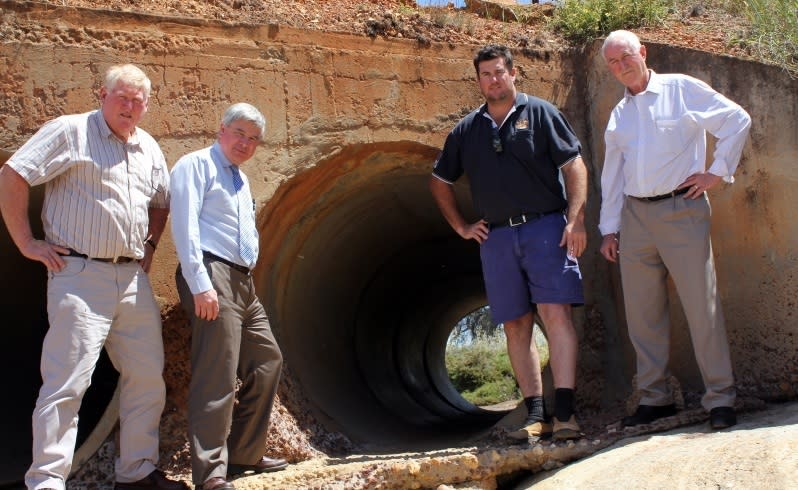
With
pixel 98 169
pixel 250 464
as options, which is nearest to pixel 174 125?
pixel 98 169

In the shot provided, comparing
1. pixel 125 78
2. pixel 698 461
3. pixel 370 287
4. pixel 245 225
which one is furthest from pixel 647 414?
pixel 370 287

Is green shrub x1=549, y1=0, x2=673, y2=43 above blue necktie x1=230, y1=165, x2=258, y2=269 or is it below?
above

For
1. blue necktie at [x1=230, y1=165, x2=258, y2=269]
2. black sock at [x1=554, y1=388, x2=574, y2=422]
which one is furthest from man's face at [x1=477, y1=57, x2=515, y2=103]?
black sock at [x1=554, y1=388, x2=574, y2=422]

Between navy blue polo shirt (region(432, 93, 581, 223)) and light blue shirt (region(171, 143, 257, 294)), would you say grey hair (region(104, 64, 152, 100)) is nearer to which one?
light blue shirt (region(171, 143, 257, 294))

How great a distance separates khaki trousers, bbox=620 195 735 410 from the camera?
4.56 m

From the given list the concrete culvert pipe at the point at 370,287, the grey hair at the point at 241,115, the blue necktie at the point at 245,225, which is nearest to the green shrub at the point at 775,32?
the concrete culvert pipe at the point at 370,287

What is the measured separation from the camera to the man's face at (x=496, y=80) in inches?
192

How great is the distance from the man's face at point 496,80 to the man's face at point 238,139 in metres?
1.26

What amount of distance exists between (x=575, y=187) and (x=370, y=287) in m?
4.75

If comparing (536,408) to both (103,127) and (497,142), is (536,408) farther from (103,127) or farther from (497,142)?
(103,127)

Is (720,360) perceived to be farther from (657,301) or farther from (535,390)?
(535,390)

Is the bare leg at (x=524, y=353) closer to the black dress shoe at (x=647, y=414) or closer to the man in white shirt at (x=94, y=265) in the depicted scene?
the black dress shoe at (x=647, y=414)

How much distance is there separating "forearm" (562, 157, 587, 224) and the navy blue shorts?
12cm

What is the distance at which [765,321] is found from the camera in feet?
17.4
